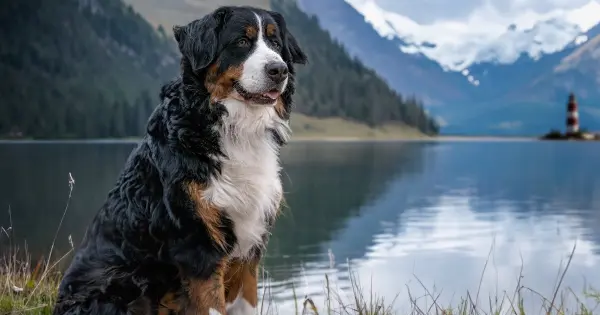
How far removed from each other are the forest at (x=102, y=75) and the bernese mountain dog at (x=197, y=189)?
107 metres

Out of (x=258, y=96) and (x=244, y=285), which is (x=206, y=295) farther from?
(x=258, y=96)

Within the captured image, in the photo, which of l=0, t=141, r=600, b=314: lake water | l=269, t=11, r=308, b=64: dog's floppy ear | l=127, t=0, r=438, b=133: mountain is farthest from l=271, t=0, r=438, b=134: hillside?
l=269, t=11, r=308, b=64: dog's floppy ear

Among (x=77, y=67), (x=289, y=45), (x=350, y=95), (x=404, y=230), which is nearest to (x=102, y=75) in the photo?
(x=77, y=67)

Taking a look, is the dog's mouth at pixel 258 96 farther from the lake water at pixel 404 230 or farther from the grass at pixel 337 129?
the grass at pixel 337 129

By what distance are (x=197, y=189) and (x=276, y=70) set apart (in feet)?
3.12

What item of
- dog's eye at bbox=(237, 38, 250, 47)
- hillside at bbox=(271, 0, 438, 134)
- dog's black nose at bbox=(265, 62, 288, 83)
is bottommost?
dog's black nose at bbox=(265, 62, 288, 83)

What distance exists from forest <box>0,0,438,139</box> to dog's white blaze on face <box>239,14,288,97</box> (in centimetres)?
10716

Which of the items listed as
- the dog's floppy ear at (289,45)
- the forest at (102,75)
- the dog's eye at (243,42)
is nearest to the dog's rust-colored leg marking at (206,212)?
the dog's eye at (243,42)

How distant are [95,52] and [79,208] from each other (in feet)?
473

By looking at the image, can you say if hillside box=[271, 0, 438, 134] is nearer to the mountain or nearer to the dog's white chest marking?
the mountain

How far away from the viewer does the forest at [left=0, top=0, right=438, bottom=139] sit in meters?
123

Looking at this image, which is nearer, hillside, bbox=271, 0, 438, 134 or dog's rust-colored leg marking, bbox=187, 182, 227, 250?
dog's rust-colored leg marking, bbox=187, 182, 227, 250

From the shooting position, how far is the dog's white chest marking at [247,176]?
4.60m

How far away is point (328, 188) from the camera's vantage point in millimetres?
44062
